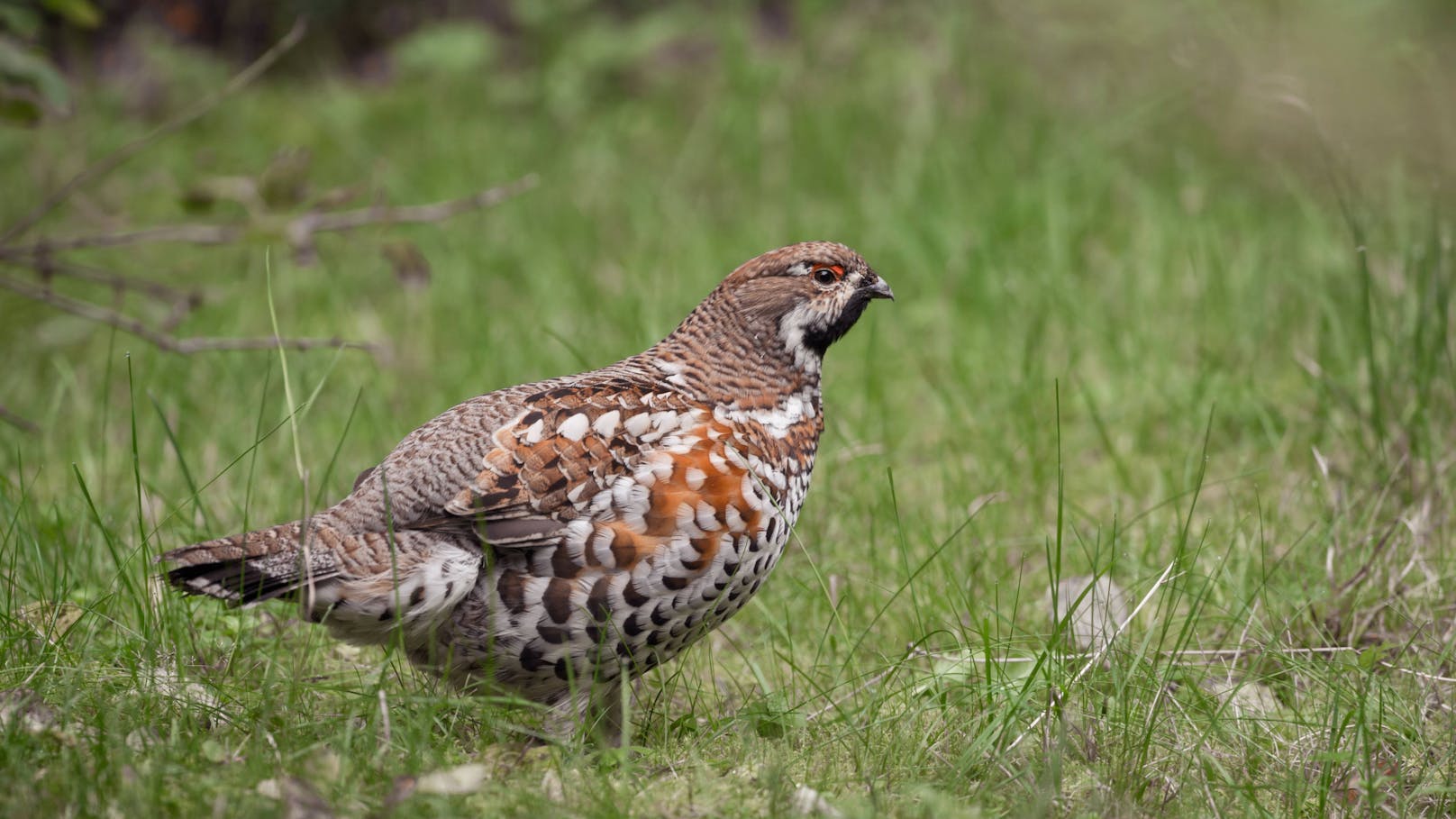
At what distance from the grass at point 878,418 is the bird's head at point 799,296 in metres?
0.46

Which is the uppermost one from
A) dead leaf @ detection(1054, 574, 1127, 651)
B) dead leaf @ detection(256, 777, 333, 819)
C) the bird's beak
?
the bird's beak

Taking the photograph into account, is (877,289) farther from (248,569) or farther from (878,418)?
(248,569)

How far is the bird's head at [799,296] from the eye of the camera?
3.50 metres

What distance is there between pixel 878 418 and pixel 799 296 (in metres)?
1.75

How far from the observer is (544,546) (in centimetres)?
305

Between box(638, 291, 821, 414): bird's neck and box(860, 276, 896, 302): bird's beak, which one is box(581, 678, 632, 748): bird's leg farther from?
box(860, 276, 896, 302): bird's beak

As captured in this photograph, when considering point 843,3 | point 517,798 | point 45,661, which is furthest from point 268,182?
point 843,3

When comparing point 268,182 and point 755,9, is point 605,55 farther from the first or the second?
point 268,182

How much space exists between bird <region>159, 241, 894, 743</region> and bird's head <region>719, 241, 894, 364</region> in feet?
1.08

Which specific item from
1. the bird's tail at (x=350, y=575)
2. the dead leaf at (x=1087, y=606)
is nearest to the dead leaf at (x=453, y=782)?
the bird's tail at (x=350, y=575)

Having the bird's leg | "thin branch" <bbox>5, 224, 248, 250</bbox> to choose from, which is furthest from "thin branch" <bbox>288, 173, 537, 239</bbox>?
the bird's leg

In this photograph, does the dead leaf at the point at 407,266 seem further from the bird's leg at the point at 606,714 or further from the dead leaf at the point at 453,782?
the dead leaf at the point at 453,782

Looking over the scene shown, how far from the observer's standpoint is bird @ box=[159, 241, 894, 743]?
3016mm

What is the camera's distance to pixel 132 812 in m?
2.43
